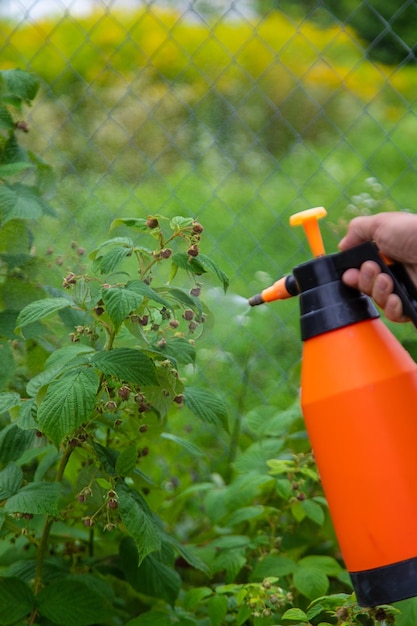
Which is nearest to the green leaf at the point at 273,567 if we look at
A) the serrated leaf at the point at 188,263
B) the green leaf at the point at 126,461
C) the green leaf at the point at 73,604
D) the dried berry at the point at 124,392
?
the green leaf at the point at 73,604

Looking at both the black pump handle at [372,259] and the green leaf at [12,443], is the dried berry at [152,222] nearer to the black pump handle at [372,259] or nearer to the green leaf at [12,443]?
the black pump handle at [372,259]

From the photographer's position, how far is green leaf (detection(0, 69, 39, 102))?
6.30ft

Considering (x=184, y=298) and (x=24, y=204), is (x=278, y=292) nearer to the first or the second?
(x=184, y=298)

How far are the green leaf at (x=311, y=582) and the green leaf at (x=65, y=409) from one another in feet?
1.93

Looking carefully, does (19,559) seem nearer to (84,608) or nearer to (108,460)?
(84,608)

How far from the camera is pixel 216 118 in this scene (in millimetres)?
3801

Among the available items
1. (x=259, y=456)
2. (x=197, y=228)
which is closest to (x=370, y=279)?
(x=197, y=228)

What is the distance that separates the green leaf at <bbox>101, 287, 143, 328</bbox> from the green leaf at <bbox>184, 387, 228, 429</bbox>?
28 centimetres

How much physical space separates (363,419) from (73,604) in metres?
0.66

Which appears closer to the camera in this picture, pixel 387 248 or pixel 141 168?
pixel 387 248

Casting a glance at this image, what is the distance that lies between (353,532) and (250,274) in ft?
6.82

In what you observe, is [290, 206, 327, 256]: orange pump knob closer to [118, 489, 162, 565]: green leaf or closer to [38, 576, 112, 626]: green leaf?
[118, 489, 162, 565]: green leaf

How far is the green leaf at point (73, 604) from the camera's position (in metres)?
1.54

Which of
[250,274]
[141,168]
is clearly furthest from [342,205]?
[141,168]
